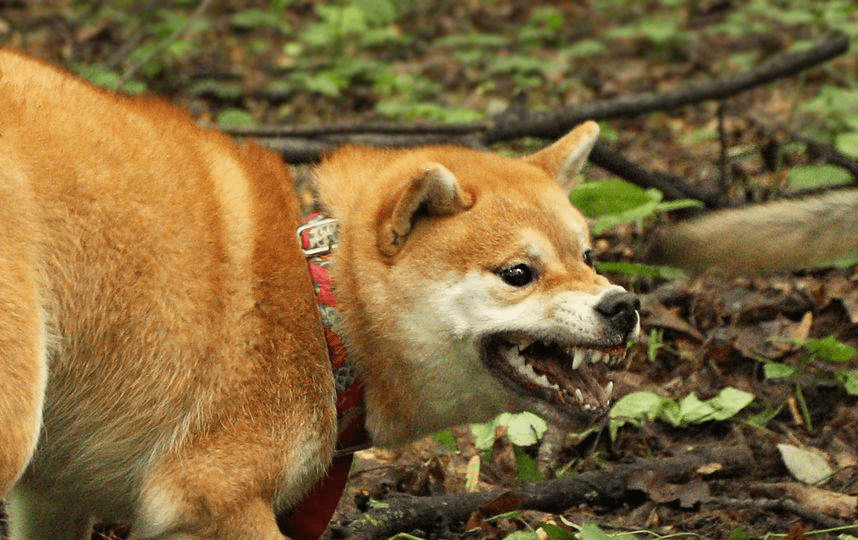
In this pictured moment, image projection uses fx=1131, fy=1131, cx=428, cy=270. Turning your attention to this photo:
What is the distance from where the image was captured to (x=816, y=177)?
20.1ft

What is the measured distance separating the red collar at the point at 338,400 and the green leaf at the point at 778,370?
76.2 inches

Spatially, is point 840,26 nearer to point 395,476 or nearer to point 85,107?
point 395,476

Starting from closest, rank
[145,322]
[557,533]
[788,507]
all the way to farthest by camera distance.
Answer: [145,322] → [557,533] → [788,507]

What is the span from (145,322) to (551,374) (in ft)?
4.38

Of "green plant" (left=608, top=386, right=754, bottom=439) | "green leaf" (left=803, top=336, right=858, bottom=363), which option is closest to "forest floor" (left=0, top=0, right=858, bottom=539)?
"green plant" (left=608, top=386, right=754, bottom=439)

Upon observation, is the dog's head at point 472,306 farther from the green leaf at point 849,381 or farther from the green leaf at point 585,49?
the green leaf at point 585,49

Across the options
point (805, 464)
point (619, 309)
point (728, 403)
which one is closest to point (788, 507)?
point (805, 464)

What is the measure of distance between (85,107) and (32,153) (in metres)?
0.35

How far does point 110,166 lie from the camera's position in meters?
3.40

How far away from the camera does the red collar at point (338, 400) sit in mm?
3680

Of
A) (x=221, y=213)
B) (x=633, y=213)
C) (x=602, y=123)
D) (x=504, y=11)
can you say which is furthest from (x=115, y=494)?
(x=504, y=11)

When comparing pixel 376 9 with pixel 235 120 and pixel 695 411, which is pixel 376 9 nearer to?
pixel 235 120

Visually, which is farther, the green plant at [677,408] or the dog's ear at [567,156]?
the green plant at [677,408]

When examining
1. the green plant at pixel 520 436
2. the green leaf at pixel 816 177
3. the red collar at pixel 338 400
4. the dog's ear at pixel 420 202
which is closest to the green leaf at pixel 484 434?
the green plant at pixel 520 436
